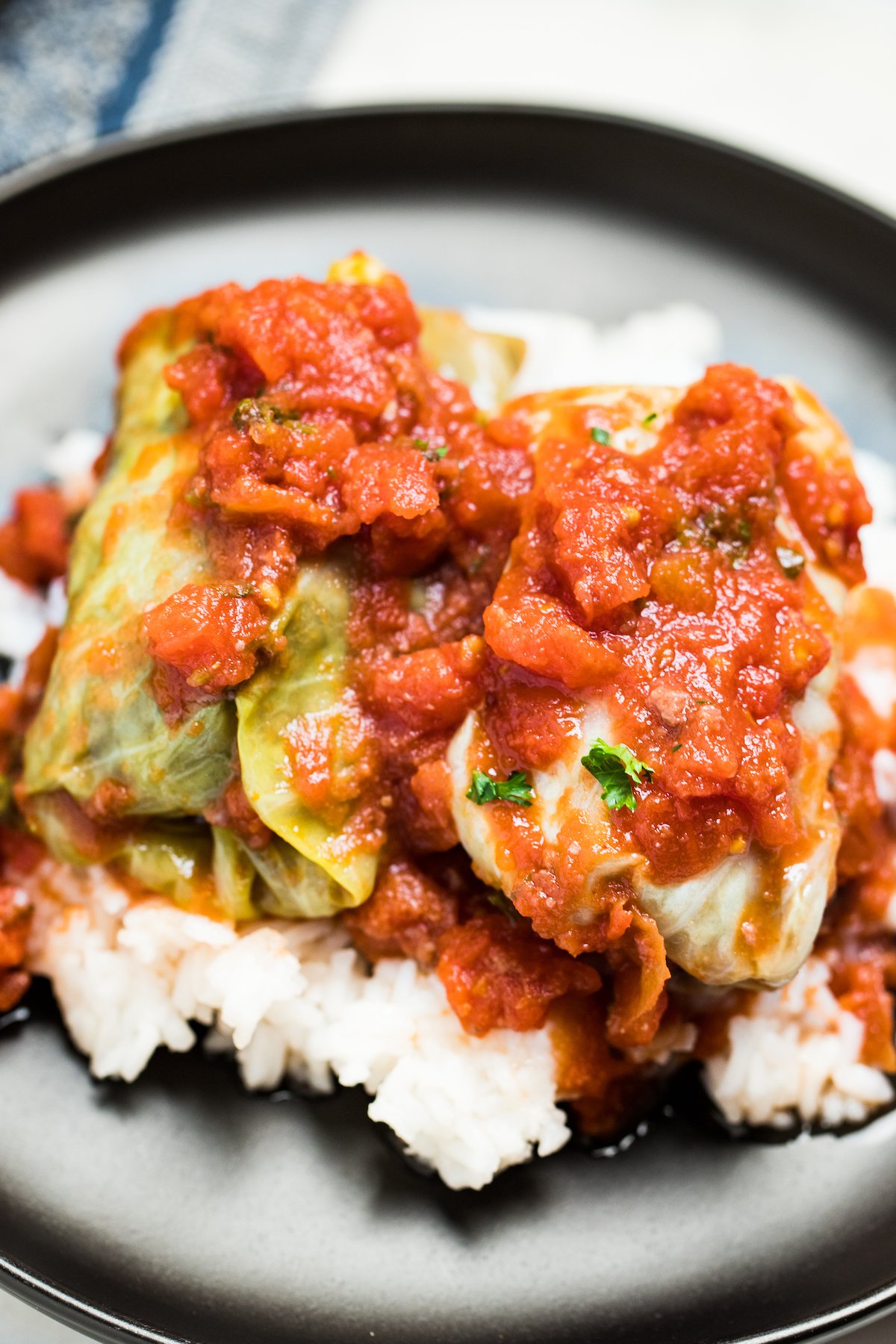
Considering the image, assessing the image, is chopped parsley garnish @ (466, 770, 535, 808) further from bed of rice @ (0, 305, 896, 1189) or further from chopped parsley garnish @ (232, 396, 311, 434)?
chopped parsley garnish @ (232, 396, 311, 434)

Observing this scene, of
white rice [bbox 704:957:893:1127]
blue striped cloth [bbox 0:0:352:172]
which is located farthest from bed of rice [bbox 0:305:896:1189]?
blue striped cloth [bbox 0:0:352:172]

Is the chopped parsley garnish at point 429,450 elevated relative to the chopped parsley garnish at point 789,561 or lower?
lower

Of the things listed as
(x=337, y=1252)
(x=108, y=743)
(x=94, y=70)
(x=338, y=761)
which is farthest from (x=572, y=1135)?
(x=94, y=70)

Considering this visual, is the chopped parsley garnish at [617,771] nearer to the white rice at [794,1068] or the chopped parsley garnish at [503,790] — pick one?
the chopped parsley garnish at [503,790]

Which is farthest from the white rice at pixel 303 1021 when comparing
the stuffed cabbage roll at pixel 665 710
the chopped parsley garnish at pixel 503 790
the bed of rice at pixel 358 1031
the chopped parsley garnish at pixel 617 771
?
the chopped parsley garnish at pixel 617 771

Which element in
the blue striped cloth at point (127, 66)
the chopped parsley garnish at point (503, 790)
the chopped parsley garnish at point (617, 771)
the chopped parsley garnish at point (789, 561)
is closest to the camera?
the chopped parsley garnish at point (617, 771)

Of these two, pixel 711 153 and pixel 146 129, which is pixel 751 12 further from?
pixel 146 129

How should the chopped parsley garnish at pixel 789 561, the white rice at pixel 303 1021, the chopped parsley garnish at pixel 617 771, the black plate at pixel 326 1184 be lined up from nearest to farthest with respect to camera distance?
the chopped parsley garnish at pixel 617 771 < the black plate at pixel 326 1184 < the chopped parsley garnish at pixel 789 561 < the white rice at pixel 303 1021

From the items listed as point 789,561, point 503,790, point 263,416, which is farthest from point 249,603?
point 789,561
